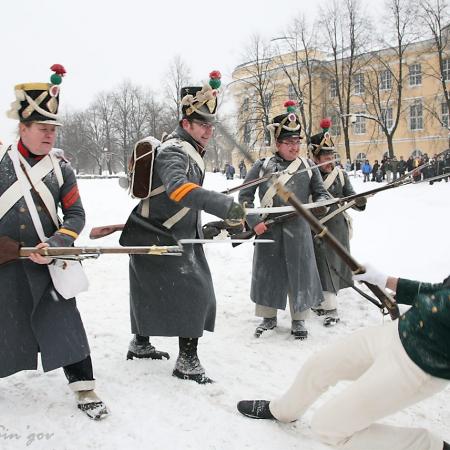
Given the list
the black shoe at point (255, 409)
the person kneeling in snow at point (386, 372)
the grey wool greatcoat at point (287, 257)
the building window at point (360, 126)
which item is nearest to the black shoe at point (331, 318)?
the grey wool greatcoat at point (287, 257)

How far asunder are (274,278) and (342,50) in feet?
117

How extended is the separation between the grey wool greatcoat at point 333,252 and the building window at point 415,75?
39.5 m

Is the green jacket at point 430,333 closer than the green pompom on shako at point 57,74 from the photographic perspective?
Yes

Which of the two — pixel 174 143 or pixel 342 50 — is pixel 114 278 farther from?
pixel 342 50

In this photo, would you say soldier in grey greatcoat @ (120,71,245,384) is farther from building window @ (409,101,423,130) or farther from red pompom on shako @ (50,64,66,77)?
building window @ (409,101,423,130)

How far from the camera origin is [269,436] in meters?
2.96

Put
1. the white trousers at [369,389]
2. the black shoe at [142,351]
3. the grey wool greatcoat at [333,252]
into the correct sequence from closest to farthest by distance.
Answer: the white trousers at [369,389] → the black shoe at [142,351] → the grey wool greatcoat at [333,252]

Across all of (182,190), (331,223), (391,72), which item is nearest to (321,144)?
(331,223)

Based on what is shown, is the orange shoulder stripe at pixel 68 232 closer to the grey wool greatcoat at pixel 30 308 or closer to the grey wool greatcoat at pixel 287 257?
the grey wool greatcoat at pixel 30 308

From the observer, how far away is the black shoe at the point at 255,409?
10.3 feet

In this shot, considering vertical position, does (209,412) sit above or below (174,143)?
below

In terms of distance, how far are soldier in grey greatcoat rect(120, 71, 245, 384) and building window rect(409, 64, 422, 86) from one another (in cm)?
4191

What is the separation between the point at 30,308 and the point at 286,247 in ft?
8.41

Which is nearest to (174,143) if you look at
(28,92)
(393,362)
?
(28,92)
